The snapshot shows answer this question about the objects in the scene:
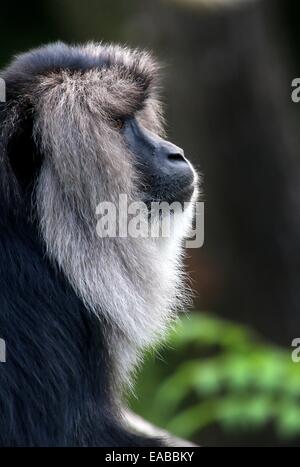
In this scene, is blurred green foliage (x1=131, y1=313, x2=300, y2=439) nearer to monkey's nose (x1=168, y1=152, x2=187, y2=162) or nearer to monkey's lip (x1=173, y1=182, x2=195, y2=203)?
monkey's lip (x1=173, y1=182, x2=195, y2=203)

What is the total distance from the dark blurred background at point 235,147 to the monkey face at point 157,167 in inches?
124

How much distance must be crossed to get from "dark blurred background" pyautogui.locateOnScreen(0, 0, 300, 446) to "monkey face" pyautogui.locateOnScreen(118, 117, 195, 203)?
124 inches

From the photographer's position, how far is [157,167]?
418 centimetres

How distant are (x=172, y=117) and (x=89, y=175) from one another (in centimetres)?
357

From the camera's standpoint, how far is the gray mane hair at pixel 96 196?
12.9 feet

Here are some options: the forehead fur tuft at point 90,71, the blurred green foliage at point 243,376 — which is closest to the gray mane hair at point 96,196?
the forehead fur tuft at point 90,71

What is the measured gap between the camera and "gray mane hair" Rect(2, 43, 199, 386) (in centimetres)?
394

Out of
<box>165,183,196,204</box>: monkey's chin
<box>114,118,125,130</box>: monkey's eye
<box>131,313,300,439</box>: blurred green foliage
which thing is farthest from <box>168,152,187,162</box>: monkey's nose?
<box>131,313,300,439</box>: blurred green foliage

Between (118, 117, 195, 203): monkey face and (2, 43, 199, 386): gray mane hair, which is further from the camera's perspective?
(118, 117, 195, 203): monkey face

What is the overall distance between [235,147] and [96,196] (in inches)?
146

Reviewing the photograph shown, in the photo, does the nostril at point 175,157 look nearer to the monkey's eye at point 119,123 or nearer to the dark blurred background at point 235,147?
the monkey's eye at point 119,123

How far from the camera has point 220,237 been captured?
25.2 feet

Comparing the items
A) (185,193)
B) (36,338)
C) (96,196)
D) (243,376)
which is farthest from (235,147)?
(36,338)

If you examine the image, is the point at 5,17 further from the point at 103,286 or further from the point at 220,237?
the point at 103,286
